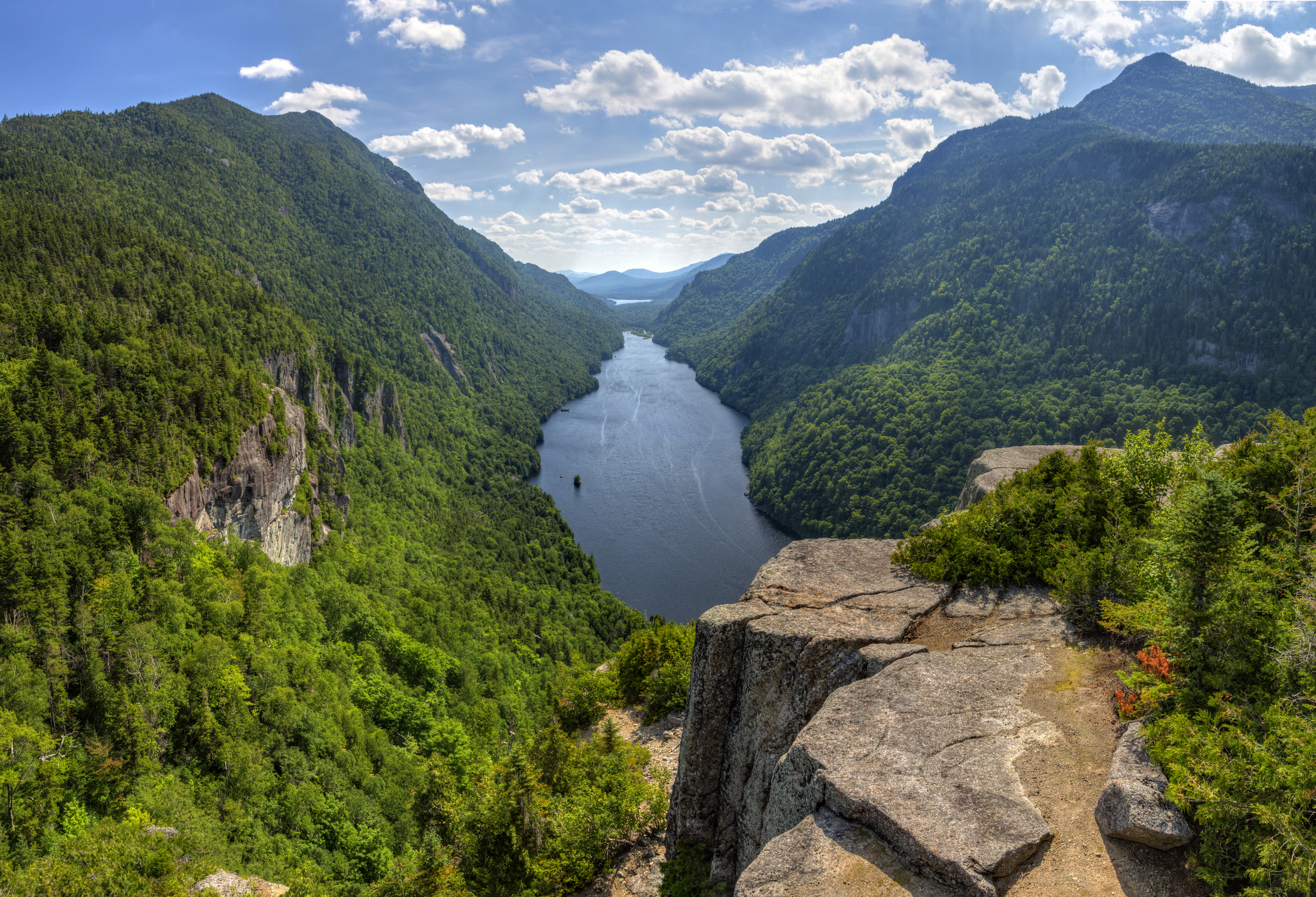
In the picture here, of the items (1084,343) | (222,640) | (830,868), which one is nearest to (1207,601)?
(830,868)

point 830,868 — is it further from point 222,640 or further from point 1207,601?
point 222,640

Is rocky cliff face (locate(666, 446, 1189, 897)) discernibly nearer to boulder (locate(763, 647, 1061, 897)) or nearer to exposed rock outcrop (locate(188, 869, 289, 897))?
boulder (locate(763, 647, 1061, 897))

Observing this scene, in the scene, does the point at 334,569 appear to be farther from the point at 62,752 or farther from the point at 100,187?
the point at 100,187

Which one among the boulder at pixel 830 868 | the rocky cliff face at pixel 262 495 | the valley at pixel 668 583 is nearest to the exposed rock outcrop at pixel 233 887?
the valley at pixel 668 583

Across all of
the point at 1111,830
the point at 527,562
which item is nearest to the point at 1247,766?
the point at 1111,830

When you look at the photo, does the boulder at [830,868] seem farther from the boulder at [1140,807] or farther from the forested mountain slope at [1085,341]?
the forested mountain slope at [1085,341]

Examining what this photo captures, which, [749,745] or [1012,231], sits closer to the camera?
[749,745]
